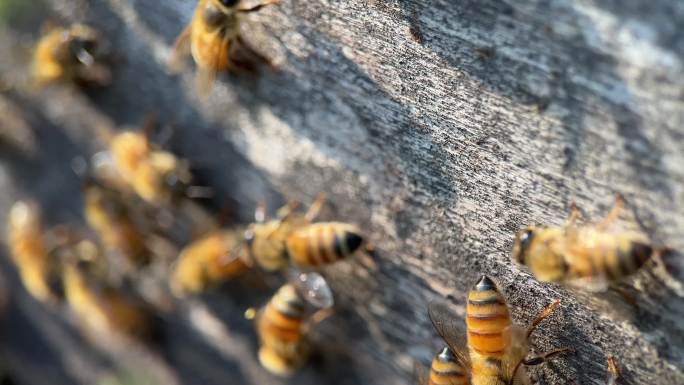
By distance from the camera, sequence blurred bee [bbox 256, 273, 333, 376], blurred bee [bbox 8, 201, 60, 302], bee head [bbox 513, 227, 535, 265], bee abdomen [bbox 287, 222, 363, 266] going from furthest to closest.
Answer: blurred bee [bbox 8, 201, 60, 302] → blurred bee [bbox 256, 273, 333, 376] → bee abdomen [bbox 287, 222, 363, 266] → bee head [bbox 513, 227, 535, 265]

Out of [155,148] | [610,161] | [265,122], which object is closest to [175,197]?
[155,148]

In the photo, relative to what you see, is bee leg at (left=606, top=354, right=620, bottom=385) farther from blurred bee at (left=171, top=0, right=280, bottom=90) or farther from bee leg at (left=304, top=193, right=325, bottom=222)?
blurred bee at (left=171, top=0, right=280, bottom=90)

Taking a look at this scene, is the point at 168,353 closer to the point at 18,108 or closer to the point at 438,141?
the point at 18,108

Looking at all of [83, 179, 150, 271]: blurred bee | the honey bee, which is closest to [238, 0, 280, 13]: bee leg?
the honey bee

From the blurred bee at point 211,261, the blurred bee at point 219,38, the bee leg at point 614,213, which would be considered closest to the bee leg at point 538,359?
the bee leg at point 614,213

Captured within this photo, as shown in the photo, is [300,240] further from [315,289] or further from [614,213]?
[614,213]

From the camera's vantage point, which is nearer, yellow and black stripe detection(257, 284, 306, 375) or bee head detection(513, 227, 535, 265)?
bee head detection(513, 227, 535, 265)

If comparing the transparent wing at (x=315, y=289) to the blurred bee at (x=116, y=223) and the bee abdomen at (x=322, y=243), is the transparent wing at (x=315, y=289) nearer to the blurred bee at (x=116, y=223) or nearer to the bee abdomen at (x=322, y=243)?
the bee abdomen at (x=322, y=243)
